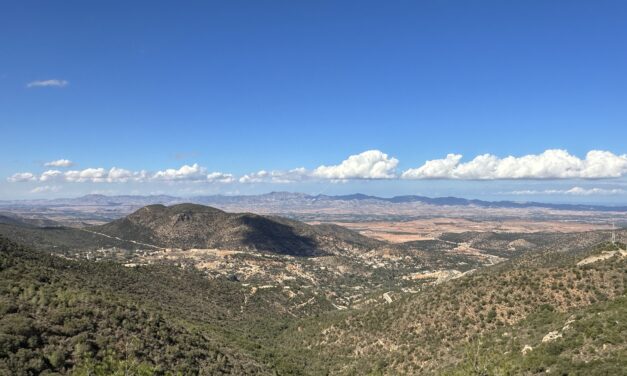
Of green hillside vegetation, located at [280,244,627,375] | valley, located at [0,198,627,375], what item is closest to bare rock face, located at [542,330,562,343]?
valley, located at [0,198,627,375]

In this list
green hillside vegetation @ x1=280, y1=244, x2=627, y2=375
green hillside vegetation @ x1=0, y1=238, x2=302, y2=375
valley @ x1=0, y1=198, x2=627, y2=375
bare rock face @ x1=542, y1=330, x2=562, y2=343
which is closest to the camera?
green hillside vegetation @ x1=0, y1=238, x2=302, y2=375

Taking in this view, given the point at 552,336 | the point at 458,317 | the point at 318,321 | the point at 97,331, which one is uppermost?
the point at 552,336

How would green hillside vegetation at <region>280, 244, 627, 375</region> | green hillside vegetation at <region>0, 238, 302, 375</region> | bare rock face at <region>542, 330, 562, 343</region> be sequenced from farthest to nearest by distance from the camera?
green hillside vegetation at <region>280, 244, 627, 375</region> < bare rock face at <region>542, 330, 562, 343</region> < green hillside vegetation at <region>0, 238, 302, 375</region>

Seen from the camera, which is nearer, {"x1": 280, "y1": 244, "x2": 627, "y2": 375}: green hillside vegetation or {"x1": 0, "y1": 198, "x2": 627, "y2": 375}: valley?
{"x1": 0, "y1": 198, "x2": 627, "y2": 375}: valley

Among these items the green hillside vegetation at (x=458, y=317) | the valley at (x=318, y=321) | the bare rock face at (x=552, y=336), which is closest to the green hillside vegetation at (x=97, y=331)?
the valley at (x=318, y=321)

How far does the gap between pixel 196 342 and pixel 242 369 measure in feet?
21.5

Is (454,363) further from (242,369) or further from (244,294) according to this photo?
(244,294)

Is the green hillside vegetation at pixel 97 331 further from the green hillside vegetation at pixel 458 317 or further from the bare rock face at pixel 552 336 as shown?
the bare rock face at pixel 552 336

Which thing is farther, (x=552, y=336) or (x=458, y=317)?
(x=458, y=317)

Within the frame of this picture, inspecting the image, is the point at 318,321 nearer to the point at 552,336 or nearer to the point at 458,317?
the point at 458,317

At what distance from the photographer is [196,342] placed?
167 feet

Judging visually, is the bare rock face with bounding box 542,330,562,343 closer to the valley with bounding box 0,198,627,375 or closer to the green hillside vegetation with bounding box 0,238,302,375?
the valley with bounding box 0,198,627,375

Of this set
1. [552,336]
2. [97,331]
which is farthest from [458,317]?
[97,331]

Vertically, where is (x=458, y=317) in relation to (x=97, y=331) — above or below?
below
